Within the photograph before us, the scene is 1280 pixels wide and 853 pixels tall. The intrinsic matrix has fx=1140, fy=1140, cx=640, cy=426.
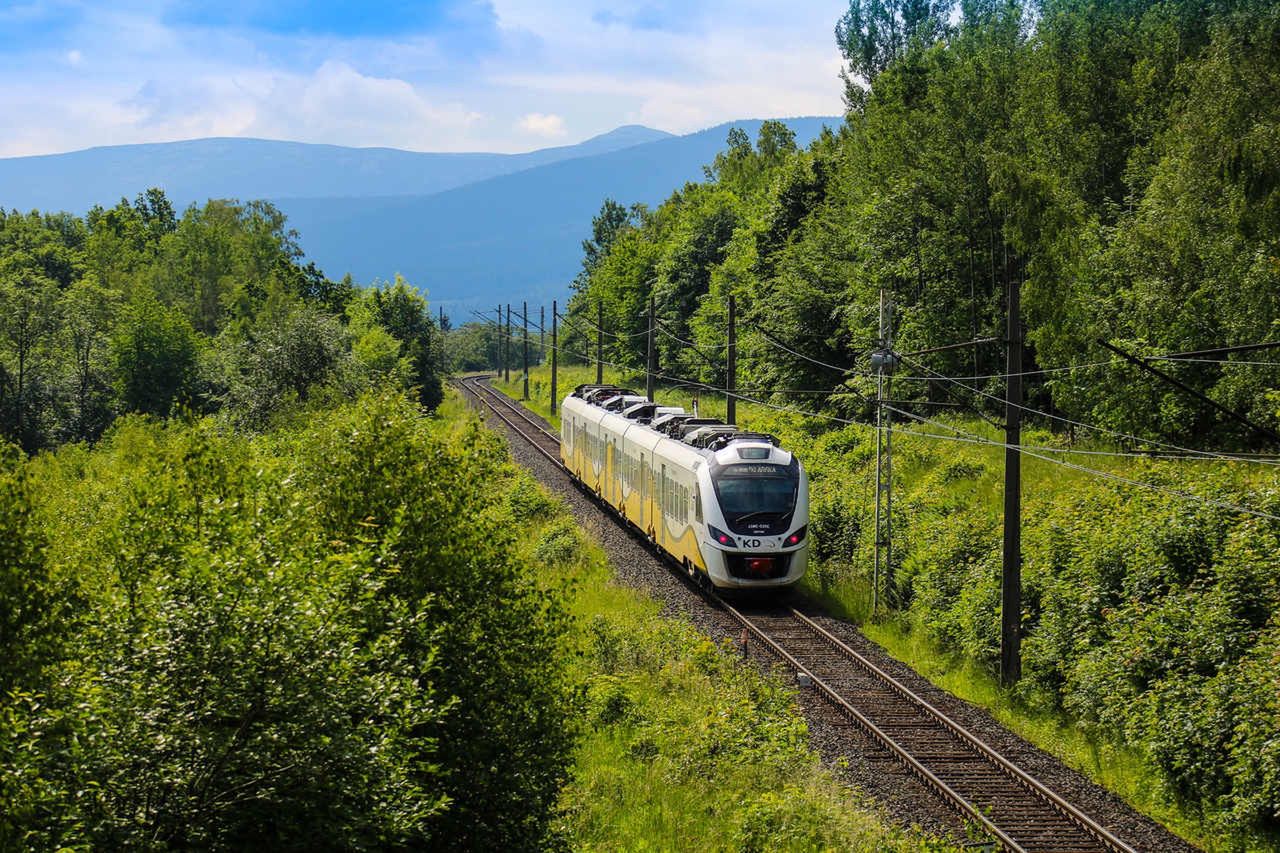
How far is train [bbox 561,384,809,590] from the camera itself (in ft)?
79.2

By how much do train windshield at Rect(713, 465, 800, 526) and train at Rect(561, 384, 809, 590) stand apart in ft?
0.07

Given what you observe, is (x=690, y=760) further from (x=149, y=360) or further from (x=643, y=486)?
(x=149, y=360)

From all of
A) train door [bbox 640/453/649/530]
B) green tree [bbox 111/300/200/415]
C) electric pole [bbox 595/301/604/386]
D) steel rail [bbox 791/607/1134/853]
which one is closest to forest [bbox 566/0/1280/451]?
electric pole [bbox 595/301/604/386]

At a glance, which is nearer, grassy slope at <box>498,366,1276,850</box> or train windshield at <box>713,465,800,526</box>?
grassy slope at <box>498,366,1276,850</box>

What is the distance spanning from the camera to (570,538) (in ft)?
101

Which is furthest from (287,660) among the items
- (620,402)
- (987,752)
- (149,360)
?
(149,360)

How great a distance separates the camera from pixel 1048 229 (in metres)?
35.5

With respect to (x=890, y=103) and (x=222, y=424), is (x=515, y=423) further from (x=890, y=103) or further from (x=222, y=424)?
(x=890, y=103)

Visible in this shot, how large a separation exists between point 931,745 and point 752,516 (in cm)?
793

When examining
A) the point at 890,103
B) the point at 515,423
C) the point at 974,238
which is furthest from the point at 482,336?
the point at 974,238

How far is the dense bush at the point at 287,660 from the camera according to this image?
774 centimetres

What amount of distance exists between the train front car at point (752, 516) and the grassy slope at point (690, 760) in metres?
2.07

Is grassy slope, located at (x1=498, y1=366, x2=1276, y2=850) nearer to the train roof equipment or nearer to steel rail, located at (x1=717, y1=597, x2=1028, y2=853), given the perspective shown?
steel rail, located at (x1=717, y1=597, x2=1028, y2=853)

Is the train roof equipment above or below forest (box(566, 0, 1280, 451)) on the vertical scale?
below
